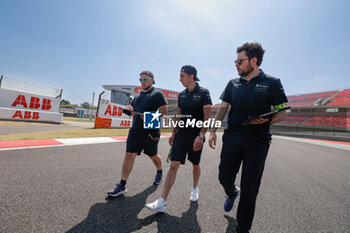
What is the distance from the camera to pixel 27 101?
11719 mm

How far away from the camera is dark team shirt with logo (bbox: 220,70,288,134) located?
155cm

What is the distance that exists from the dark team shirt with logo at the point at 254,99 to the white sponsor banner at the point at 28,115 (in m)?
15.1

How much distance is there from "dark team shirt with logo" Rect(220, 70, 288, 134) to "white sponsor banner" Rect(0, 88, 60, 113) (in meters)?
15.7

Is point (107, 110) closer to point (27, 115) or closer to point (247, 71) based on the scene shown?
point (27, 115)

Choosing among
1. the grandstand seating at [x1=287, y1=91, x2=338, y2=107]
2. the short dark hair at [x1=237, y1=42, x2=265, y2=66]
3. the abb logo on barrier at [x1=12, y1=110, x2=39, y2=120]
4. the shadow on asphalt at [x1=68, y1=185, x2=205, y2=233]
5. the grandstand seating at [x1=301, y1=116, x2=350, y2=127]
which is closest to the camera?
the shadow on asphalt at [x1=68, y1=185, x2=205, y2=233]

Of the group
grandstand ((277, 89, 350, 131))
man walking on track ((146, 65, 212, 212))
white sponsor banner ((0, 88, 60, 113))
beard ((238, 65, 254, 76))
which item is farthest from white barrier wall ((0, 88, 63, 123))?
grandstand ((277, 89, 350, 131))

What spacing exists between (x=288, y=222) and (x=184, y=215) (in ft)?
4.04

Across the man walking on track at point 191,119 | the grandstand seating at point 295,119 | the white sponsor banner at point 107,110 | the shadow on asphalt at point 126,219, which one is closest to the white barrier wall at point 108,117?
the white sponsor banner at point 107,110

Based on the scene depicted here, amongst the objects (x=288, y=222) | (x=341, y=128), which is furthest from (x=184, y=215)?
(x=341, y=128)

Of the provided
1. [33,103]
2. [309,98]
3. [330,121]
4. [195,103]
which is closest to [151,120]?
[195,103]

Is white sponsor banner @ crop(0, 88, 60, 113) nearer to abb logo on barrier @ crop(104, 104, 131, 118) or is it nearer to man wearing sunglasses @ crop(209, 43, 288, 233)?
abb logo on barrier @ crop(104, 104, 131, 118)

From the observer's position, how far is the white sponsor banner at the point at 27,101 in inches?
427

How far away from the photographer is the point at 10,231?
132 centimetres

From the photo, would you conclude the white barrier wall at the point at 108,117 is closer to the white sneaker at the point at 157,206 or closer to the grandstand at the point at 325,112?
the white sneaker at the point at 157,206
